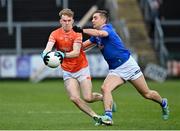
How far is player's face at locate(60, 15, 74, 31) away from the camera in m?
17.7

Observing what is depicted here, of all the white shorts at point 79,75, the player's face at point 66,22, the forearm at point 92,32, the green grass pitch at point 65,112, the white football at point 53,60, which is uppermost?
the player's face at point 66,22

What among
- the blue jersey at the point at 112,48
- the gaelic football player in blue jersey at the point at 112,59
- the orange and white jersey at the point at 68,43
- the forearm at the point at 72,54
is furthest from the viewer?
the orange and white jersey at the point at 68,43

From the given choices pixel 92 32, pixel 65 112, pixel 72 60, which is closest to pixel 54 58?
pixel 92 32

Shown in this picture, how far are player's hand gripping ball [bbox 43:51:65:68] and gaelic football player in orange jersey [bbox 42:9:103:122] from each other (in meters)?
0.26

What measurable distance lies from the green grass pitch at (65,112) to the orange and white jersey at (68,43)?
3.84 feet

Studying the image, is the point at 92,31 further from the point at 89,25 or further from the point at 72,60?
the point at 89,25

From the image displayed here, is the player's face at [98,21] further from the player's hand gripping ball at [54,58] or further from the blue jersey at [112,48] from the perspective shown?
the player's hand gripping ball at [54,58]

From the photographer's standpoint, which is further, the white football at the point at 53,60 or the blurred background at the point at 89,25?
the blurred background at the point at 89,25

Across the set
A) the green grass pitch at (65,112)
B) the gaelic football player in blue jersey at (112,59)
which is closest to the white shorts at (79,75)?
the gaelic football player in blue jersey at (112,59)

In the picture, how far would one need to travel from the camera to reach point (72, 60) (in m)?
18.2

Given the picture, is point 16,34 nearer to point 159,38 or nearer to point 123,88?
point 159,38

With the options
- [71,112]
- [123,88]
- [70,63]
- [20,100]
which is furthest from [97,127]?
[123,88]

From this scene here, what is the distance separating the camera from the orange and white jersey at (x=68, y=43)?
17984 mm

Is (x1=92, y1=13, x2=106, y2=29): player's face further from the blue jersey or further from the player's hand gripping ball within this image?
the player's hand gripping ball
